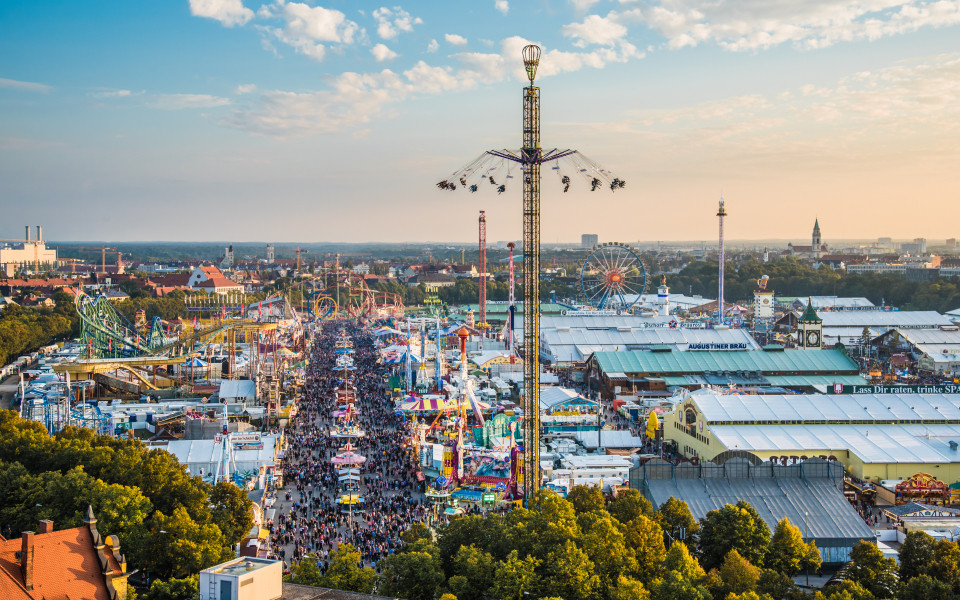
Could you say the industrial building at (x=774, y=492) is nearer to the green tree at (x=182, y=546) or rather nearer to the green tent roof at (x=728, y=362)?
the green tree at (x=182, y=546)

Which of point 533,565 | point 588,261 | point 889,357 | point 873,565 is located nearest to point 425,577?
point 533,565

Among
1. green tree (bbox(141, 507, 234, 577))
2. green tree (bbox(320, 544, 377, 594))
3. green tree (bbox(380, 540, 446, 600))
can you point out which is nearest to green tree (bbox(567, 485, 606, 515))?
green tree (bbox(380, 540, 446, 600))

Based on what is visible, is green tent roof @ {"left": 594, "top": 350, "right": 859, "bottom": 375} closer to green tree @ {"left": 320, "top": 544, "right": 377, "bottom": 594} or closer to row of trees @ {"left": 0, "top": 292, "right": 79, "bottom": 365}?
green tree @ {"left": 320, "top": 544, "right": 377, "bottom": 594}

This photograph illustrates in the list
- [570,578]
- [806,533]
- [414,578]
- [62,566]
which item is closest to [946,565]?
[806,533]

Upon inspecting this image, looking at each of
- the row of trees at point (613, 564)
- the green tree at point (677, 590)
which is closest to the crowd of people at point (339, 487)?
the row of trees at point (613, 564)

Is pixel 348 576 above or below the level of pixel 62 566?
below

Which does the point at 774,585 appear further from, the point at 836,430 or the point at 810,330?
the point at 810,330
